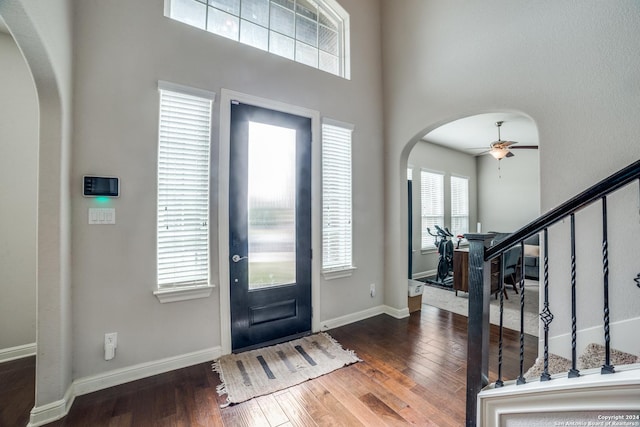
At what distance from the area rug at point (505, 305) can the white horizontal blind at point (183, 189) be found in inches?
136

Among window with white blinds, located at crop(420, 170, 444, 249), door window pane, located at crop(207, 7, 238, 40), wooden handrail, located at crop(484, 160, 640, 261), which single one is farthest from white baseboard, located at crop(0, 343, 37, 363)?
window with white blinds, located at crop(420, 170, 444, 249)

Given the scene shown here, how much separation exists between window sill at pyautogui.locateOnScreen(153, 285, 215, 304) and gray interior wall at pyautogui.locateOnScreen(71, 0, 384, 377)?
52mm

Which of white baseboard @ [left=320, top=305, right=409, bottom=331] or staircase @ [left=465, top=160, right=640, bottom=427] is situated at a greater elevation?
staircase @ [left=465, top=160, right=640, bottom=427]

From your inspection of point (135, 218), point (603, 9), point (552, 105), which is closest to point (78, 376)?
point (135, 218)

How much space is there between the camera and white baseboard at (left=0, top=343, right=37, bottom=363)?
245 centimetres

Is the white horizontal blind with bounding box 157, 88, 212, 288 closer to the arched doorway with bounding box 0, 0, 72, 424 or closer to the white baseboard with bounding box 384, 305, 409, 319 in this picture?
the arched doorway with bounding box 0, 0, 72, 424

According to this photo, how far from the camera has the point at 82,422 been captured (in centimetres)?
177

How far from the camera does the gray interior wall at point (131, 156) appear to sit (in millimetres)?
2066

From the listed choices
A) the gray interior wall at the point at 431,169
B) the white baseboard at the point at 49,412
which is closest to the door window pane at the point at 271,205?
the white baseboard at the point at 49,412

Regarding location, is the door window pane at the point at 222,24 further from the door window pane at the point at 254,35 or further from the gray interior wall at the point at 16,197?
the gray interior wall at the point at 16,197

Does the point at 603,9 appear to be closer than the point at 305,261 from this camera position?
Yes

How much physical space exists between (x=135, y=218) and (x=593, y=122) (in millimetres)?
3697

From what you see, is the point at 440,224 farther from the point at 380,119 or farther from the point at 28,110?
the point at 28,110

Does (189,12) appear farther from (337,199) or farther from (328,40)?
(337,199)
